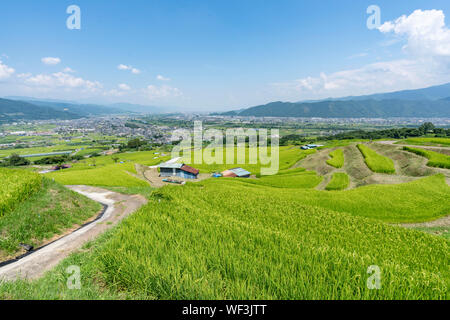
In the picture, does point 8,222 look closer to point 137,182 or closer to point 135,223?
point 135,223

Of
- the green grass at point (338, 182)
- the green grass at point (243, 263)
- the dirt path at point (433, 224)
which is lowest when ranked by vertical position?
the dirt path at point (433, 224)

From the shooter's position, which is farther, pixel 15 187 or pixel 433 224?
pixel 433 224

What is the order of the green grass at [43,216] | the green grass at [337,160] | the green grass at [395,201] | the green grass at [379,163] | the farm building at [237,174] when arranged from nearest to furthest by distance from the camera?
the green grass at [43,216]
the green grass at [395,201]
the green grass at [379,163]
the green grass at [337,160]
the farm building at [237,174]

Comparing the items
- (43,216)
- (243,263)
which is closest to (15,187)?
(43,216)

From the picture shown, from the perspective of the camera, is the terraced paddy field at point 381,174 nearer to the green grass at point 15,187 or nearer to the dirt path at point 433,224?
the dirt path at point 433,224

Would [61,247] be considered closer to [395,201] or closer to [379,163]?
[395,201]

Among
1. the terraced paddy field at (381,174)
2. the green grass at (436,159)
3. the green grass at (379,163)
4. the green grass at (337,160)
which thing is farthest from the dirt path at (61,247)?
the green grass at (436,159)
